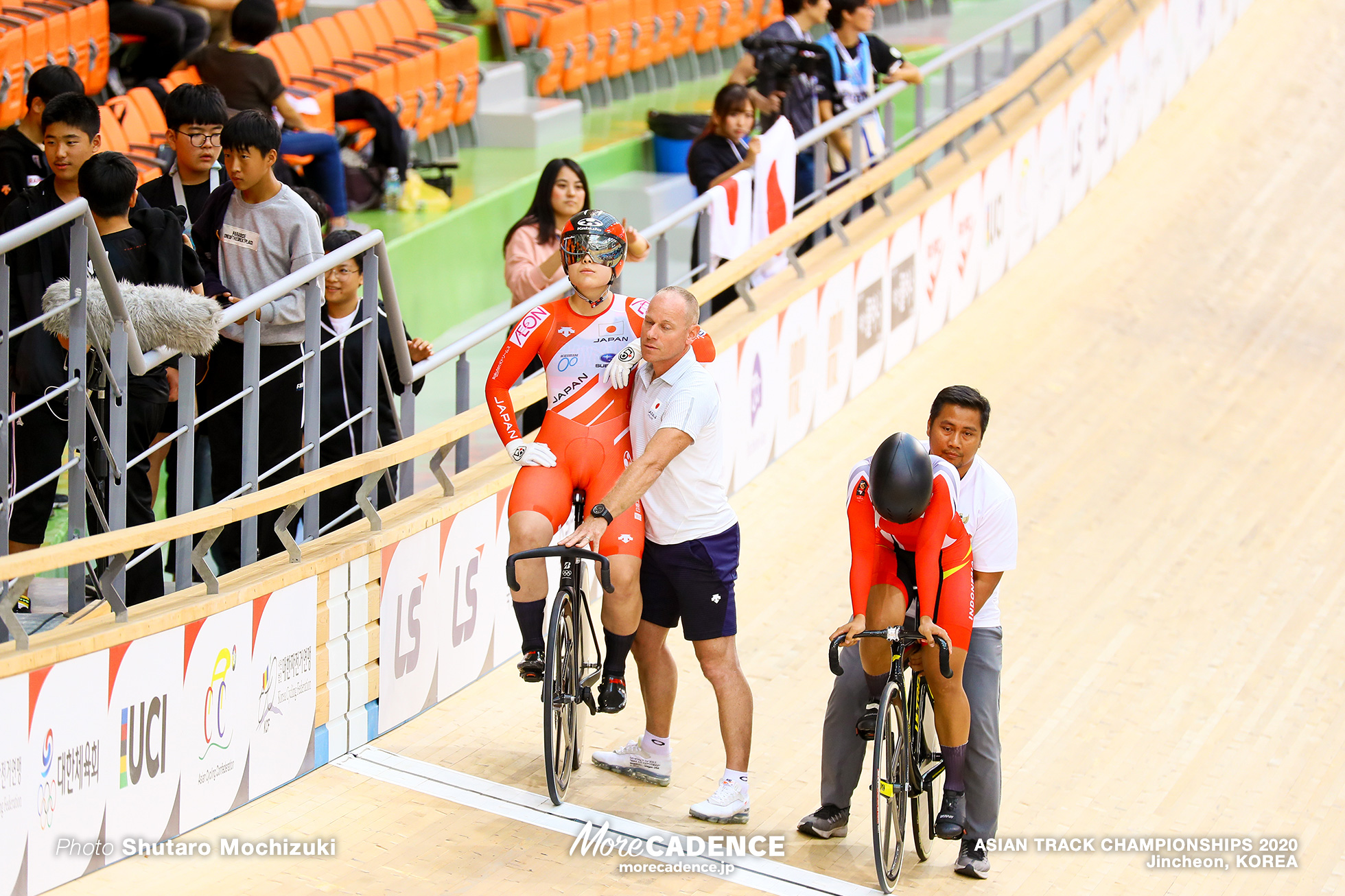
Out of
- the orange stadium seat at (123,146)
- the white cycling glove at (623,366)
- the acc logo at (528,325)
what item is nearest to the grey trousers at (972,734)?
the white cycling glove at (623,366)

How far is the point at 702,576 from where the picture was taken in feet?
16.2

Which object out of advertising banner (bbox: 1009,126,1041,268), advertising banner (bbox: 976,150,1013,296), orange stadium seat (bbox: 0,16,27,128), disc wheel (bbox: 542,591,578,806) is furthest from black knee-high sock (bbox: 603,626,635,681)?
advertising banner (bbox: 1009,126,1041,268)

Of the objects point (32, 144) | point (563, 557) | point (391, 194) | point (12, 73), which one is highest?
point (32, 144)

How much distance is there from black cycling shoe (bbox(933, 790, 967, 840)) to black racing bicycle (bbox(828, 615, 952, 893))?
0.07 meters

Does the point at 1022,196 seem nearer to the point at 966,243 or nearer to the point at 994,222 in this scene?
the point at 994,222

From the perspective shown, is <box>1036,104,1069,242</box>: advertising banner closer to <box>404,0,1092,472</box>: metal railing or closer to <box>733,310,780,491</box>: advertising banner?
<box>404,0,1092,472</box>: metal railing

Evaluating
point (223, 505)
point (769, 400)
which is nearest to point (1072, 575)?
point (769, 400)

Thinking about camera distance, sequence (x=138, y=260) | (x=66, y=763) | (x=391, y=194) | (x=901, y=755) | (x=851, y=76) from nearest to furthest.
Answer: (x=66, y=763) → (x=901, y=755) → (x=138, y=260) → (x=851, y=76) → (x=391, y=194)

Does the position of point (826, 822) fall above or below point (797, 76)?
below

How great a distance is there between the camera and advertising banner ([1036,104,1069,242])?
38.4 ft

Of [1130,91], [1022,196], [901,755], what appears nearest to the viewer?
[901,755]

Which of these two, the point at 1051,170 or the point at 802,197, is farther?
the point at 1051,170

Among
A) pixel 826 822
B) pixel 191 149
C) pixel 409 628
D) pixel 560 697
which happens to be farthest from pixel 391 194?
pixel 826 822

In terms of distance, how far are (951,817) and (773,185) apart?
172 inches
